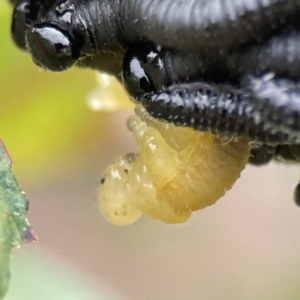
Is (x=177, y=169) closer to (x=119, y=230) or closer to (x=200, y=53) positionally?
(x=200, y=53)

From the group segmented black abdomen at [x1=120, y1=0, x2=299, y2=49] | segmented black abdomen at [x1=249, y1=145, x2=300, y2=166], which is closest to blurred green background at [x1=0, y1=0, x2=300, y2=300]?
segmented black abdomen at [x1=249, y1=145, x2=300, y2=166]

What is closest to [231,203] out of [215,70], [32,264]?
[32,264]

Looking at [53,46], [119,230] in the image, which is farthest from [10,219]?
[119,230]

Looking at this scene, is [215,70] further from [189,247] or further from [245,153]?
[189,247]

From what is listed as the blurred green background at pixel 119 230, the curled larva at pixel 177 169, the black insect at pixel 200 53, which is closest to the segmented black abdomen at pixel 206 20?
the black insect at pixel 200 53

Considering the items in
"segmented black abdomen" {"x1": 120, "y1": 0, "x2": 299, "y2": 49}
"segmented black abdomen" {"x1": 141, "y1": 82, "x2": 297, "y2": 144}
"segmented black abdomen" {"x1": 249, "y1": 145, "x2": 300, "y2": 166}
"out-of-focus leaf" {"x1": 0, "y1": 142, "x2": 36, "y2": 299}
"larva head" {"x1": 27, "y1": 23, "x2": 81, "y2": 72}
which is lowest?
"segmented black abdomen" {"x1": 249, "y1": 145, "x2": 300, "y2": 166}

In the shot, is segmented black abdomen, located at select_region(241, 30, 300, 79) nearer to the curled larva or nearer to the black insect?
the black insect
